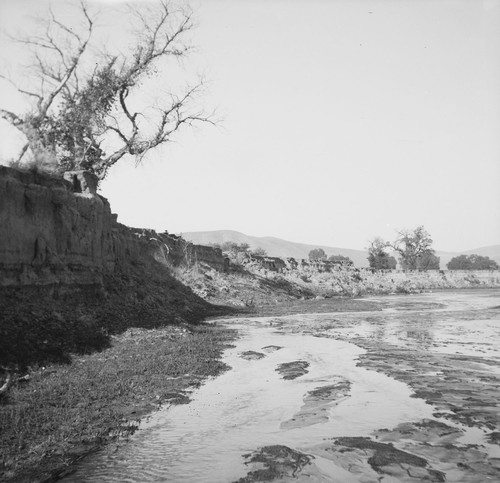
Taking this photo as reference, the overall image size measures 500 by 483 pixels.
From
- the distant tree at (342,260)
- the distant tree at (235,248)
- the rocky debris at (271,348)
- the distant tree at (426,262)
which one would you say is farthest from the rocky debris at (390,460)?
the distant tree at (426,262)

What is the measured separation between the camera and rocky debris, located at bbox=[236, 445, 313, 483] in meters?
5.17

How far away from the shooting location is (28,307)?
13.1m

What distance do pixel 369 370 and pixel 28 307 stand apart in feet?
29.9

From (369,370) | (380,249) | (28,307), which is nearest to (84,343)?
(28,307)

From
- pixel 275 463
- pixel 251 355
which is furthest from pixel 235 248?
pixel 275 463

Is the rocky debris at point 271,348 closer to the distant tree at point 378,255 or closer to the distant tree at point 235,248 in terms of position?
the distant tree at point 235,248

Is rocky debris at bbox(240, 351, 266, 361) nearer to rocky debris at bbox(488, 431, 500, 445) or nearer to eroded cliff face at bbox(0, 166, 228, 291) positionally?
eroded cliff face at bbox(0, 166, 228, 291)

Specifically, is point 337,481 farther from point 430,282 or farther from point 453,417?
point 430,282

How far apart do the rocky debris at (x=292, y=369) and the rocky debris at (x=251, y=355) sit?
3.51 ft

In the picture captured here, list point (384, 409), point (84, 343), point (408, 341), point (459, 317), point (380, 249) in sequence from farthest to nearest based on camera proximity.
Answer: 1. point (380, 249)
2. point (459, 317)
3. point (408, 341)
4. point (84, 343)
5. point (384, 409)

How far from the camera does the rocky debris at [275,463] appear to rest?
5172mm

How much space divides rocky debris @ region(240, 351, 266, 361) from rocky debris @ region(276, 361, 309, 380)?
107 cm

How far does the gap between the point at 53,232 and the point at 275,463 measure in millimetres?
12821

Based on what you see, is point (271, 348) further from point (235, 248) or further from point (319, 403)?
point (235, 248)
